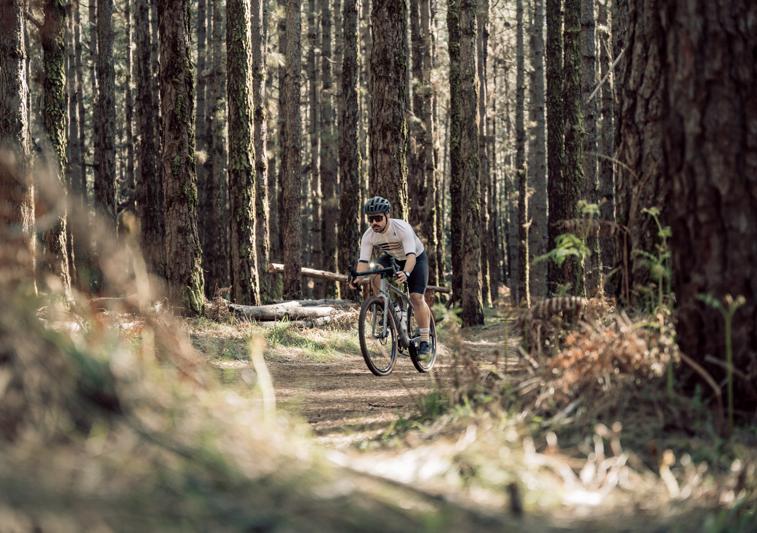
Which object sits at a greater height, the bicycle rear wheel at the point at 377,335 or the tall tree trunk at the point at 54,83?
the tall tree trunk at the point at 54,83

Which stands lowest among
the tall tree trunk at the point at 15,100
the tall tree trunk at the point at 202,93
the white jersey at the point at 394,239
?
the white jersey at the point at 394,239

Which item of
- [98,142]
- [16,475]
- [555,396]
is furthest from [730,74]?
[98,142]

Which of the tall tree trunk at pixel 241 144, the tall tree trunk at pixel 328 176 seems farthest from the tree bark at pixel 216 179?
the tall tree trunk at pixel 241 144

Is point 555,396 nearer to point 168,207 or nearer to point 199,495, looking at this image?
point 199,495

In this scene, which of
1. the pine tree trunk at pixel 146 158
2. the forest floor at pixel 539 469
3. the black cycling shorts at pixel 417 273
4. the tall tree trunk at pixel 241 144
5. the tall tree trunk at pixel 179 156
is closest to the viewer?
the forest floor at pixel 539 469

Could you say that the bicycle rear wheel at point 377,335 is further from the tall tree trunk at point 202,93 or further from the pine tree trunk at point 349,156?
the tall tree trunk at point 202,93

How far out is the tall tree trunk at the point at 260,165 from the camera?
2059 cm

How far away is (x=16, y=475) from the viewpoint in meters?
1.99

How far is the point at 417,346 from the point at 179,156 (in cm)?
560

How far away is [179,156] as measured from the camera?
43.3ft

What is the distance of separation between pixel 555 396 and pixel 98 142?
21.3m

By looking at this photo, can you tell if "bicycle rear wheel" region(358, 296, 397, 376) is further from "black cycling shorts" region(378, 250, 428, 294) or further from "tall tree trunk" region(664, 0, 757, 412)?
"tall tree trunk" region(664, 0, 757, 412)

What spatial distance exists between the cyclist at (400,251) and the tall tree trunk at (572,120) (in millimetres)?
8120

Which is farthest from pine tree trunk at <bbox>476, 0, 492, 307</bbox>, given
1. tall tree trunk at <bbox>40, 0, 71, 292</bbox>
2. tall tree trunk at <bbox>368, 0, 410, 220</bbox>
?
tall tree trunk at <bbox>40, 0, 71, 292</bbox>
